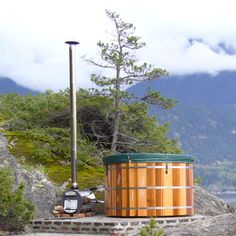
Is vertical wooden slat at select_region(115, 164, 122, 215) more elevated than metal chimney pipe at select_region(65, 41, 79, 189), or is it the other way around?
metal chimney pipe at select_region(65, 41, 79, 189)

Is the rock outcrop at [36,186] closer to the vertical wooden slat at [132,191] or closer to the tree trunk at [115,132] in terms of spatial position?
the vertical wooden slat at [132,191]

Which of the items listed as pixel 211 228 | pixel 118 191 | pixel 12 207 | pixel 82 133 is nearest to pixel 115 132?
pixel 82 133

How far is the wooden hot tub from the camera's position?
43.6 feet

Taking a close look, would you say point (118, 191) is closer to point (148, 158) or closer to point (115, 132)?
point (148, 158)

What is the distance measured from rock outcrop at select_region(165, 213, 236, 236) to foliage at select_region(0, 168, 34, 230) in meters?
3.35

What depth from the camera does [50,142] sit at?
18031 millimetres

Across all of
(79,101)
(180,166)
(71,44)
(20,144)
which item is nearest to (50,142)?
(20,144)

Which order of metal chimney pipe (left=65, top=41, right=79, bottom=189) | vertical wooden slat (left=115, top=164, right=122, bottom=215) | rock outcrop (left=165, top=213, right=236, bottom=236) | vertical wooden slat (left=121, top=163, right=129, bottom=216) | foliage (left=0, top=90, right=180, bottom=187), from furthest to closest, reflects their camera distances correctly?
foliage (left=0, top=90, right=180, bottom=187), metal chimney pipe (left=65, top=41, right=79, bottom=189), vertical wooden slat (left=115, top=164, right=122, bottom=215), vertical wooden slat (left=121, top=163, right=129, bottom=216), rock outcrop (left=165, top=213, right=236, bottom=236)

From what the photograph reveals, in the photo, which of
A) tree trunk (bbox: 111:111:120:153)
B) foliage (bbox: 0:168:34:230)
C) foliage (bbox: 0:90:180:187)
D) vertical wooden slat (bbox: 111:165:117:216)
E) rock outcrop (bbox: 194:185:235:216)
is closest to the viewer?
foliage (bbox: 0:168:34:230)

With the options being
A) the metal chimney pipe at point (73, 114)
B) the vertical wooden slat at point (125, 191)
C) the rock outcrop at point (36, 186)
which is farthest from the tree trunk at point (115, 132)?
the vertical wooden slat at point (125, 191)

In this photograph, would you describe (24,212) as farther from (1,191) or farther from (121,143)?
(121,143)

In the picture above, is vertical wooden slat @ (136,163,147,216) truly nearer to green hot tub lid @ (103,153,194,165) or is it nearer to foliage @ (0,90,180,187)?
green hot tub lid @ (103,153,194,165)

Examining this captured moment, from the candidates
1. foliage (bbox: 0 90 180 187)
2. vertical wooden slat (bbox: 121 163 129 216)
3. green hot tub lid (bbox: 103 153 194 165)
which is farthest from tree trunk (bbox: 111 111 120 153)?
vertical wooden slat (bbox: 121 163 129 216)

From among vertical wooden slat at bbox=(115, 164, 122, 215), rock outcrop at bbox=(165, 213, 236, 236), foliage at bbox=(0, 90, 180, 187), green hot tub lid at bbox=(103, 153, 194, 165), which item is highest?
foliage at bbox=(0, 90, 180, 187)
